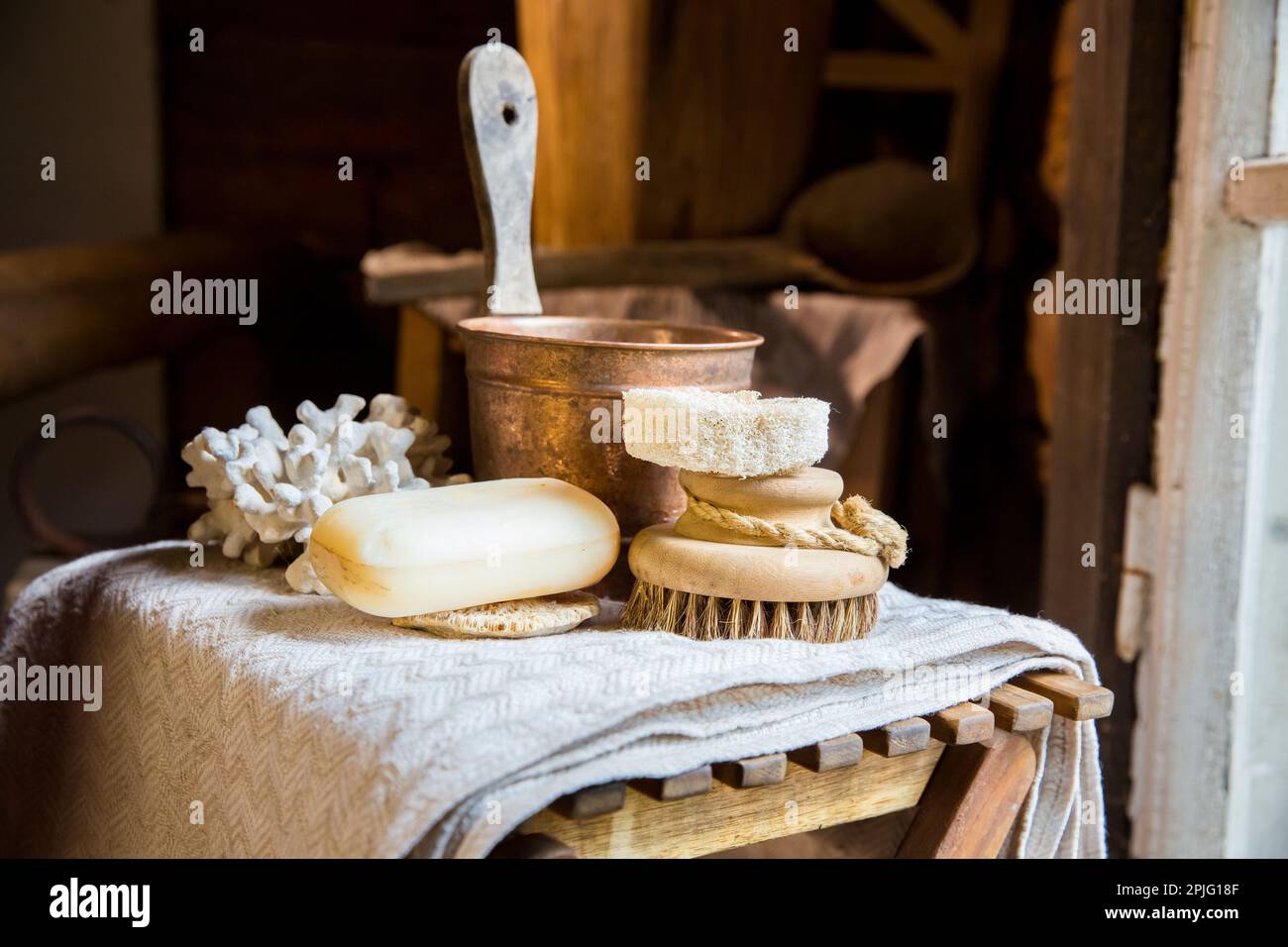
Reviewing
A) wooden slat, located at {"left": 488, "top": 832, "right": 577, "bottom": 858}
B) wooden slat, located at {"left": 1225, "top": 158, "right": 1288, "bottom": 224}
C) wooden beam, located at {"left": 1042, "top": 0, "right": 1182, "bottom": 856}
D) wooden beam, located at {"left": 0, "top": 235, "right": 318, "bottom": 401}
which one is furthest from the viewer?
wooden beam, located at {"left": 0, "top": 235, "right": 318, "bottom": 401}

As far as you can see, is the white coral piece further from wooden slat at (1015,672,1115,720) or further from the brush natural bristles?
wooden slat at (1015,672,1115,720)

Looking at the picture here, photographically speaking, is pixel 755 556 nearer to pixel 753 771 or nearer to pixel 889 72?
pixel 753 771

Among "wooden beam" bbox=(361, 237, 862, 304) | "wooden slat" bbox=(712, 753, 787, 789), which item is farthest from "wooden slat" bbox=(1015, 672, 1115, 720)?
"wooden beam" bbox=(361, 237, 862, 304)

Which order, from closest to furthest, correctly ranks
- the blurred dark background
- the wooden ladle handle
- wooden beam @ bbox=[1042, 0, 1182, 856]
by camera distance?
the wooden ladle handle < wooden beam @ bbox=[1042, 0, 1182, 856] < the blurred dark background

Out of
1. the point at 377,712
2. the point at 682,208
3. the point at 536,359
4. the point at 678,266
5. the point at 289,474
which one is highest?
the point at 682,208

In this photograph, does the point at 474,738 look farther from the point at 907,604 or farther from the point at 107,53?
the point at 107,53

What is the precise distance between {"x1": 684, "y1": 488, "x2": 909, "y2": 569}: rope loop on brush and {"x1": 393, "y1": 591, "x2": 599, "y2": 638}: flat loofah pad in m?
0.13

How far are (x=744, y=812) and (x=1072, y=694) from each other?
0.91 ft

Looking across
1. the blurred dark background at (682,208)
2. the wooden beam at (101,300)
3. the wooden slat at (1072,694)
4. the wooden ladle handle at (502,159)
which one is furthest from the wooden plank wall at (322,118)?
the wooden slat at (1072,694)

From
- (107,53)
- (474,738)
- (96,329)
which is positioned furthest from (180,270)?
(474,738)

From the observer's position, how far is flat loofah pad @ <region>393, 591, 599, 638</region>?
38.0 inches

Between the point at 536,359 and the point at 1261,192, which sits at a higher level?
the point at 1261,192

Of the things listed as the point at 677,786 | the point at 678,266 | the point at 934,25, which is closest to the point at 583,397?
the point at 677,786

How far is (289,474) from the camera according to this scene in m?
1.11
